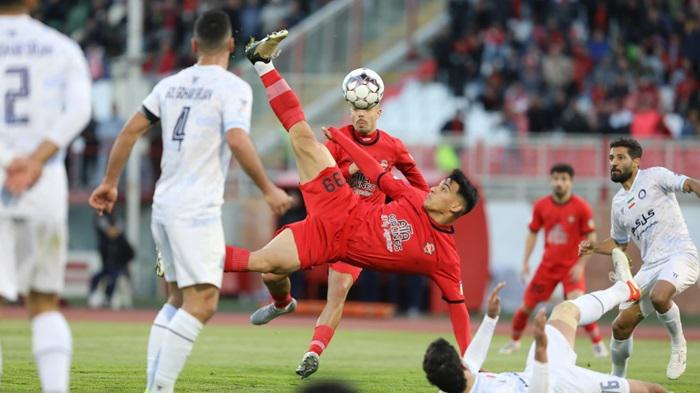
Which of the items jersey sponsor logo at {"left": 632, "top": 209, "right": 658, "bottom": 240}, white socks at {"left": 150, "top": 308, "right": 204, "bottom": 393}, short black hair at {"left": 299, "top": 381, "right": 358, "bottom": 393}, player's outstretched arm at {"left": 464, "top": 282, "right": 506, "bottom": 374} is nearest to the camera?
short black hair at {"left": 299, "top": 381, "right": 358, "bottom": 393}

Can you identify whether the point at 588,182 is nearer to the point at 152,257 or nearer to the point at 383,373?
the point at 152,257

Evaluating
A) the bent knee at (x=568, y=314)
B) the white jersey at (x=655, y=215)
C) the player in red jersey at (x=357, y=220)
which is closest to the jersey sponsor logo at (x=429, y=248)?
the player in red jersey at (x=357, y=220)

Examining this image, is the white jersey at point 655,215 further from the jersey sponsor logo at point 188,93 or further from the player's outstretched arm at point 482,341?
the jersey sponsor logo at point 188,93

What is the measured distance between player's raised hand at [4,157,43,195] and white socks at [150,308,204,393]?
1735 millimetres

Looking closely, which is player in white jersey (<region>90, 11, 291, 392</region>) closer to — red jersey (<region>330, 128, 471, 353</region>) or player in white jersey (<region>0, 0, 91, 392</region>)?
player in white jersey (<region>0, 0, 91, 392</region>)

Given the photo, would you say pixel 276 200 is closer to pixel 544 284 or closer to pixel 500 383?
pixel 500 383

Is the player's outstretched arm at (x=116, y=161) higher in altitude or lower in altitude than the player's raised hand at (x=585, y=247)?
higher

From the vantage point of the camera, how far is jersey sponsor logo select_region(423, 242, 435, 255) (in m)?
11.5

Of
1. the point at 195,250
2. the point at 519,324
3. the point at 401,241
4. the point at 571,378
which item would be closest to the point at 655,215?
the point at 401,241

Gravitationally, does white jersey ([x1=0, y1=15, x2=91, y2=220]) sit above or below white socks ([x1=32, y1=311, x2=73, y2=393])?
above

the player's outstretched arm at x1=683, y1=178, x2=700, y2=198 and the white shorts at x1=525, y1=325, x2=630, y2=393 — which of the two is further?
the player's outstretched arm at x1=683, y1=178, x2=700, y2=198

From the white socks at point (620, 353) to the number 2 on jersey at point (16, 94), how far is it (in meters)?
6.50

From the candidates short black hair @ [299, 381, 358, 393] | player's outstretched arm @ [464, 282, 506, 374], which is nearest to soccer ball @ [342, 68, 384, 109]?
player's outstretched arm @ [464, 282, 506, 374]

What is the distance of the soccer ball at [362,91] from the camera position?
12.8 meters
